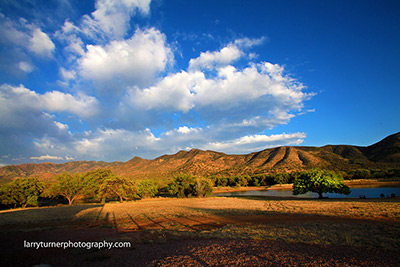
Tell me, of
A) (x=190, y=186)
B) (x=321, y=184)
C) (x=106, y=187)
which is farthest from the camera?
(x=190, y=186)

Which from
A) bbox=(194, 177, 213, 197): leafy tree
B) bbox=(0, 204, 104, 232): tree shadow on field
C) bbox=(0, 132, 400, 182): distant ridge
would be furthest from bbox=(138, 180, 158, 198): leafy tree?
bbox=(0, 132, 400, 182): distant ridge

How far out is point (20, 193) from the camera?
4338 cm

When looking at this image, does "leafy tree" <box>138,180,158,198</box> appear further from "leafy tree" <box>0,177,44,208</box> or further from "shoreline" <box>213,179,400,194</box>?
"shoreline" <box>213,179,400,194</box>

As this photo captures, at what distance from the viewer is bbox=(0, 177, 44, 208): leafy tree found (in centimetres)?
4159

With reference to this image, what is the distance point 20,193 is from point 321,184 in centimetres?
6615

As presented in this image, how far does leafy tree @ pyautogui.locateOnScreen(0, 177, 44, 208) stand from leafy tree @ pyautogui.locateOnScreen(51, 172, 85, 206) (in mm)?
4679

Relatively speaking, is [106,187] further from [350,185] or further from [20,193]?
[350,185]

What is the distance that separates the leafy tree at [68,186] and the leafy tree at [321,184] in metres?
52.1

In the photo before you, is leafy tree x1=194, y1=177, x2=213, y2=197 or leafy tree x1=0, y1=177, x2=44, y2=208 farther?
leafy tree x1=194, y1=177, x2=213, y2=197

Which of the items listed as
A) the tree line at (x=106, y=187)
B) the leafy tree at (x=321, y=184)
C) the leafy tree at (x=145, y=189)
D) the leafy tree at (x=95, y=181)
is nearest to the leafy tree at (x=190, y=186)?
the tree line at (x=106, y=187)

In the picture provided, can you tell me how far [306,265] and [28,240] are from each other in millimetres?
14883

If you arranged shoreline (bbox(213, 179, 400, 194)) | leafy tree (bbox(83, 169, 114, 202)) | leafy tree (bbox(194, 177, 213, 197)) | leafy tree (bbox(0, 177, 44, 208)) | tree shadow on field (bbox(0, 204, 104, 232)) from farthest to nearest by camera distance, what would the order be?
shoreline (bbox(213, 179, 400, 194)) → leafy tree (bbox(194, 177, 213, 197)) → leafy tree (bbox(83, 169, 114, 202)) → leafy tree (bbox(0, 177, 44, 208)) → tree shadow on field (bbox(0, 204, 104, 232))

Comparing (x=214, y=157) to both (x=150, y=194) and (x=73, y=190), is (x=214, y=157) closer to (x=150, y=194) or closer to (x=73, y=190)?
(x=150, y=194)

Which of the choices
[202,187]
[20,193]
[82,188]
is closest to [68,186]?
[82,188]
